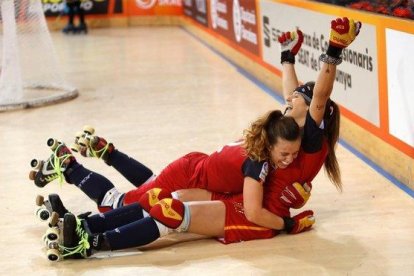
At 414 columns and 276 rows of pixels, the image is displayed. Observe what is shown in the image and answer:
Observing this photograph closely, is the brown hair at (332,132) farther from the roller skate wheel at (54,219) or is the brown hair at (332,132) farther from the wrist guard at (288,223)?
the roller skate wheel at (54,219)

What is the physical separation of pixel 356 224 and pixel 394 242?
0.35 m

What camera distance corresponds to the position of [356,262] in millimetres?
3891

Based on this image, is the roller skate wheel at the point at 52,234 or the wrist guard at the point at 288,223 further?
the wrist guard at the point at 288,223

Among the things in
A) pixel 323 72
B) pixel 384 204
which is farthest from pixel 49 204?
pixel 384 204

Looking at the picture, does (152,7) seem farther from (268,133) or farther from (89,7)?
(268,133)

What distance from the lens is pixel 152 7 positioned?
16562mm

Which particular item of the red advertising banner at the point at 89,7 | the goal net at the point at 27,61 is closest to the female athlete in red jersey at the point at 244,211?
the goal net at the point at 27,61


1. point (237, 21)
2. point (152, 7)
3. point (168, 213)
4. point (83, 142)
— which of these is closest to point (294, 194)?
point (168, 213)

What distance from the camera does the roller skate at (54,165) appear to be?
4.62 m

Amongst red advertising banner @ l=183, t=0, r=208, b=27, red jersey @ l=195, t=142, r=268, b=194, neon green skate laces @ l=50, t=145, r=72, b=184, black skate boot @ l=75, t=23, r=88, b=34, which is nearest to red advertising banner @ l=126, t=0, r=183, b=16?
red advertising banner @ l=183, t=0, r=208, b=27

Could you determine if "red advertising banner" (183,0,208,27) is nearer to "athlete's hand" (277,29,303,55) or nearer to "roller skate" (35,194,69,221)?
"athlete's hand" (277,29,303,55)

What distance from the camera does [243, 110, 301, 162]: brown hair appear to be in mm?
3980

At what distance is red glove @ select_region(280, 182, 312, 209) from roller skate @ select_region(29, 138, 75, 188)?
1298mm

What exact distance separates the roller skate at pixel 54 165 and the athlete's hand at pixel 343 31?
1704mm
